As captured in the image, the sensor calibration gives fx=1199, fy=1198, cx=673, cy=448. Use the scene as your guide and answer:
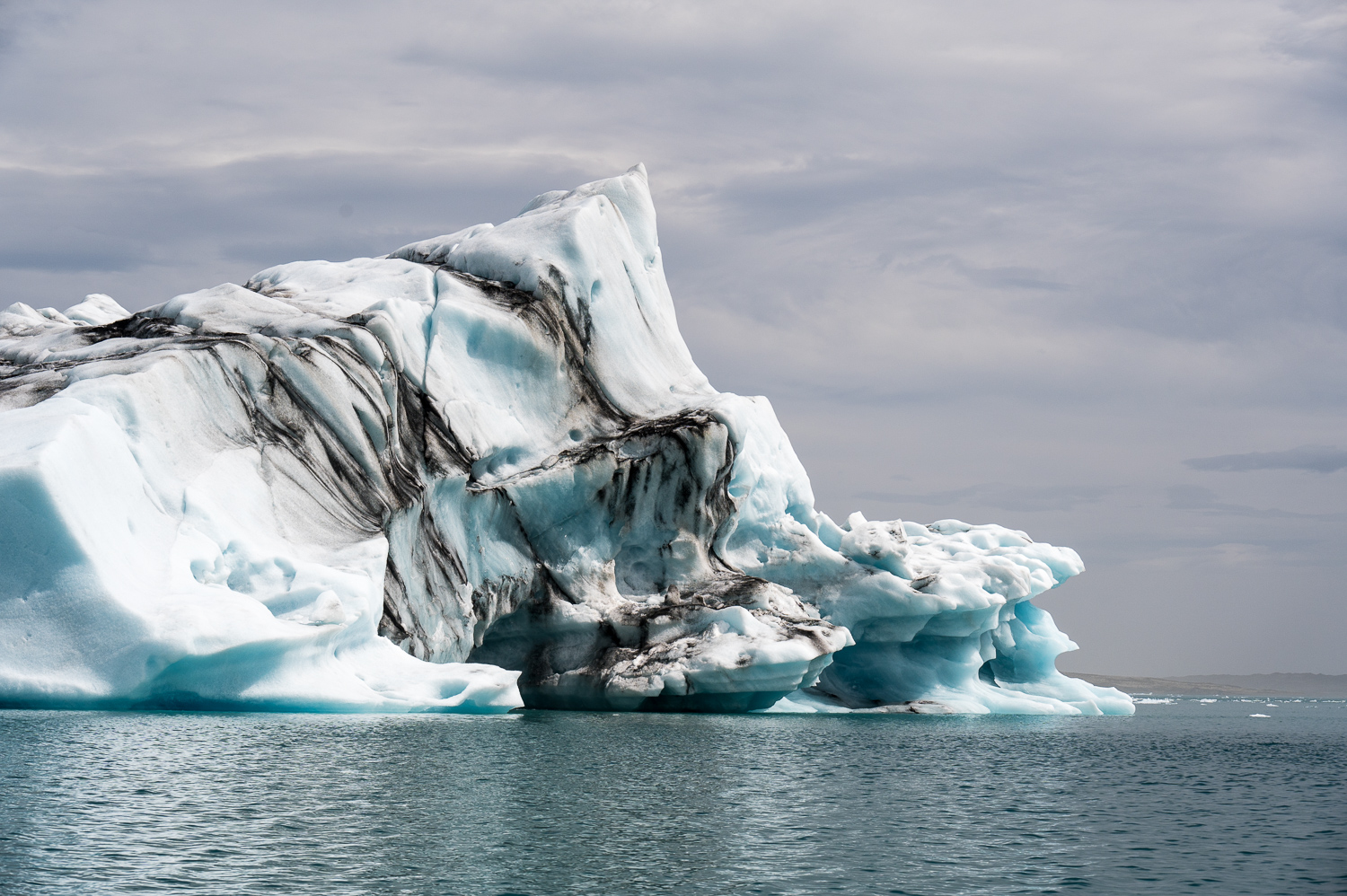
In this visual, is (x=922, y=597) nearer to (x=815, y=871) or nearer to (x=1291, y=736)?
(x=1291, y=736)

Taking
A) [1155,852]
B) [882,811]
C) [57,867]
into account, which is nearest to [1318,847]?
[1155,852]

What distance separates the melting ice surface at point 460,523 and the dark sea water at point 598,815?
1.27m

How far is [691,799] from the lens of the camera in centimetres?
1259

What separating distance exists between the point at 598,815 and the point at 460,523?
1419cm

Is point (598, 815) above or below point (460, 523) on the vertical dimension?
below

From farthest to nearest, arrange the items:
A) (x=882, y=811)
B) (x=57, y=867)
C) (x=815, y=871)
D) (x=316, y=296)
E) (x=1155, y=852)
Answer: (x=316, y=296) → (x=882, y=811) → (x=1155, y=852) → (x=815, y=871) → (x=57, y=867)

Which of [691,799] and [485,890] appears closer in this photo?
[485,890]

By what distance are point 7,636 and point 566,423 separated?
1358 centimetres

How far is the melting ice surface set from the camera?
16.9 metres

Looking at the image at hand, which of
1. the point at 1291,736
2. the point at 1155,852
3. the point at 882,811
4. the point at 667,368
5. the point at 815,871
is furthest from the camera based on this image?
→ the point at 1291,736

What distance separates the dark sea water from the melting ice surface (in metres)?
1.27

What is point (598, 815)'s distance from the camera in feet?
37.2

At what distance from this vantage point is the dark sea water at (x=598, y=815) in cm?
860

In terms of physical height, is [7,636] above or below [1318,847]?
above
